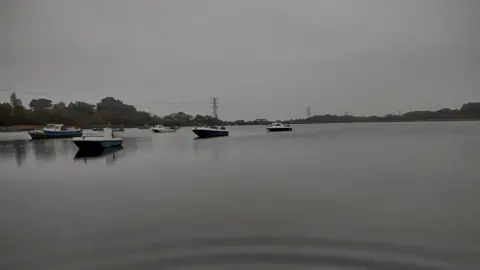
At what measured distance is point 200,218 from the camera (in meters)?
Result: 7.76

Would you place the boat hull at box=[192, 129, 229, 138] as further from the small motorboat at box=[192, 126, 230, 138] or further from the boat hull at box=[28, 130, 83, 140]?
the boat hull at box=[28, 130, 83, 140]

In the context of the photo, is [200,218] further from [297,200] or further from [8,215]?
[8,215]

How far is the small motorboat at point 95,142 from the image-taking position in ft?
91.8

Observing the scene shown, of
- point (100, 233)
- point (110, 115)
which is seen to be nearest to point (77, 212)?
point (100, 233)

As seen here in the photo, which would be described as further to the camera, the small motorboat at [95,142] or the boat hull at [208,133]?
the boat hull at [208,133]

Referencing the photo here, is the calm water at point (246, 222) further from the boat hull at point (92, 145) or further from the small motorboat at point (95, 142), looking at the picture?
the boat hull at point (92, 145)

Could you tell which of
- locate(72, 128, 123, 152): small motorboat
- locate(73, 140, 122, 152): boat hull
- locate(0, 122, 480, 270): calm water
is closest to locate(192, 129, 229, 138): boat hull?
locate(72, 128, 123, 152): small motorboat

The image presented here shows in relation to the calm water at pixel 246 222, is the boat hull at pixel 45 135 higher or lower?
higher

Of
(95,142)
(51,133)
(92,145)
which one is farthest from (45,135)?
(95,142)

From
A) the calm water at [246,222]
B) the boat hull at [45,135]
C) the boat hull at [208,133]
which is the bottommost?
the calm water at [246,222]

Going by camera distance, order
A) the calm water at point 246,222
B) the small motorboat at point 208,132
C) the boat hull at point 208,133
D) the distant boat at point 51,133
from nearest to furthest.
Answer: the calm water at point 246,222, the distant boat at point 51,133, the small motorboat at point 208,132, the boat hull at point 208,133

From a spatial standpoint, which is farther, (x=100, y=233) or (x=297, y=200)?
(x=297, y=200)

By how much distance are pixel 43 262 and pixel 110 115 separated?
266 feet

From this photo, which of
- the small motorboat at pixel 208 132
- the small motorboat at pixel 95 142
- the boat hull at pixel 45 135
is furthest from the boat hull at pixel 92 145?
the boat hull at pixel 45 135
